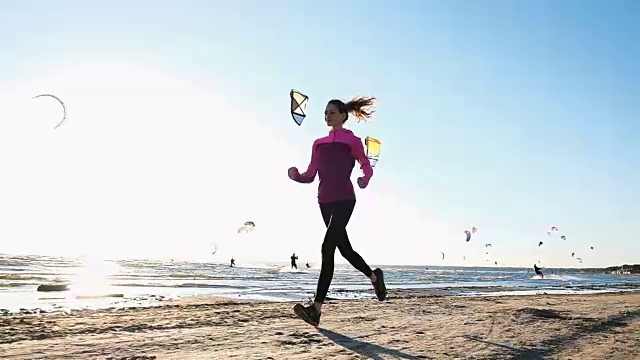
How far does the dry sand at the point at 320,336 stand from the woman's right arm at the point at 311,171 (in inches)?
54.8

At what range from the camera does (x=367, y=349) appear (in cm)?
354

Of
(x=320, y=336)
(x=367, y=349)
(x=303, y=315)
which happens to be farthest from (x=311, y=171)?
(x=367, y=349)

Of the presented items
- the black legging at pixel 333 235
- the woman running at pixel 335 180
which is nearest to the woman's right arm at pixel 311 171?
the woman running at pixel 335 180

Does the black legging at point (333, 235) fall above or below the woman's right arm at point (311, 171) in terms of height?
below

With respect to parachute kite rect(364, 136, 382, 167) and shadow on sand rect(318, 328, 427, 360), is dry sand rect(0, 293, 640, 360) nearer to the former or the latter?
shadow on sand rect(318, 328, 427, 360)

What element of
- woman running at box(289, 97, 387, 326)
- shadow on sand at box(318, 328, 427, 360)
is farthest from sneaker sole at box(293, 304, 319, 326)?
shadow on sand at box(318, 328, 427, 360)

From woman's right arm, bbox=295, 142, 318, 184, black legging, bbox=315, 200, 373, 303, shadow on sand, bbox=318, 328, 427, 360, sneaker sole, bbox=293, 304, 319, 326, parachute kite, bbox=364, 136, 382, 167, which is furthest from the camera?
parachute kite, bbox=364, 136, 382, 167

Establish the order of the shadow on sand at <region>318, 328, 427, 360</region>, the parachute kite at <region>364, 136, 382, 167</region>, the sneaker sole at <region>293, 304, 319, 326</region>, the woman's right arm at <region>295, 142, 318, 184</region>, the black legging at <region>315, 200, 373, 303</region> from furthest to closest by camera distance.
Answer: the parachute kite at <region>364, 136, 382, 167</region> < the woman's right arm at <region>295, 142, 318, 184</region> < the black legging at <region>315, 200, 373, 303</region> < the sneaker sole at <region>293, 304, 319, 326</region> < the shadow on sand at <region>318, 328, 427, 360</region>

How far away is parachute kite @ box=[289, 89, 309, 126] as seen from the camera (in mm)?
6621

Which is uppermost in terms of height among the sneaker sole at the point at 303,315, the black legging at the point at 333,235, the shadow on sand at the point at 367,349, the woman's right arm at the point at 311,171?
the woman's right arm at the point at 311,171

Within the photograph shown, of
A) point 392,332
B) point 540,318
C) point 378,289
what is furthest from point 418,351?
point 540,318

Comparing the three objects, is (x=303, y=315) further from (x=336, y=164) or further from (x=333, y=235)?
(x=336, y=164)

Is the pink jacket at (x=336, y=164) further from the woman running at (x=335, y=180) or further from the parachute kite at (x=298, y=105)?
the parachute kite at (x=298, y=105)

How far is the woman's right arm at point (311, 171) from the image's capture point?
17.5 ft
